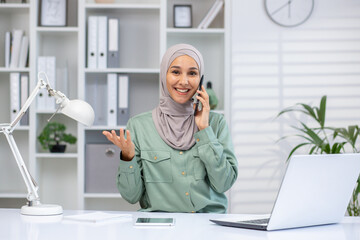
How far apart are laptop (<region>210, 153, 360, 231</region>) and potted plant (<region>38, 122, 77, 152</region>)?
75.6 inches

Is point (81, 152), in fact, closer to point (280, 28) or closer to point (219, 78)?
point (219, 78)

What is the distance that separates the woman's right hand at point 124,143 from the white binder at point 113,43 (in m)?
1.42

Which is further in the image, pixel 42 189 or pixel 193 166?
pixel 42 189

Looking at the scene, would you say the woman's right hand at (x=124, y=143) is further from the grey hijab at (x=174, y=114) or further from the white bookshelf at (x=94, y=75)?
the white bookshelf at (x=94, y=75)

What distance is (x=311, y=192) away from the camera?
136 centimetres

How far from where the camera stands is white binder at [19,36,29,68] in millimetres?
3212

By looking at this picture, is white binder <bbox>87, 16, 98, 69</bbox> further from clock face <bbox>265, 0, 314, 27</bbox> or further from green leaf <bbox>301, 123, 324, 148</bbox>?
green leaf <bbox>301, 123, 324, 148</bbox>

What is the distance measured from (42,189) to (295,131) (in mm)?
1814

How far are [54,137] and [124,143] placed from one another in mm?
1566

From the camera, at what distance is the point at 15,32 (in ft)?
10.6

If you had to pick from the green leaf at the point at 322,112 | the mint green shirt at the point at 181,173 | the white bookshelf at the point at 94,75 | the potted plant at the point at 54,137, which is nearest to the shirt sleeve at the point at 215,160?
the mint green shirt at the point at 181,173

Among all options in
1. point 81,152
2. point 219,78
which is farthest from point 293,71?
point 81,152

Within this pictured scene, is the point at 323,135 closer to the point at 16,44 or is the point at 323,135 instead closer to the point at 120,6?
the point at 120,6

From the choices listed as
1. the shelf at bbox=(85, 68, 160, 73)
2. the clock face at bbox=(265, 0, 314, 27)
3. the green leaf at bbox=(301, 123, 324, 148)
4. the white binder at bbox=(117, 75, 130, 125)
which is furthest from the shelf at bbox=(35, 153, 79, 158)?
the clock face at bbox=(265, 0, 314, 27)
